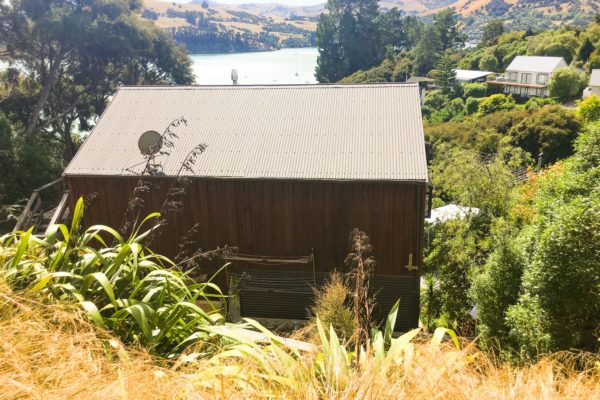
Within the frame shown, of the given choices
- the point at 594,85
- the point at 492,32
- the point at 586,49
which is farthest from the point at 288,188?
the point at 492,32

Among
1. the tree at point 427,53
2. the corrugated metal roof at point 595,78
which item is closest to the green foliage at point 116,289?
the corrugated metal roof at point 595,78

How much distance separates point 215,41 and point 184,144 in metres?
94.8

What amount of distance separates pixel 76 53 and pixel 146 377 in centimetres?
2533

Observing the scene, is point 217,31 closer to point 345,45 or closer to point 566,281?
point 345,45

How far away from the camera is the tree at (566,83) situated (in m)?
39.3

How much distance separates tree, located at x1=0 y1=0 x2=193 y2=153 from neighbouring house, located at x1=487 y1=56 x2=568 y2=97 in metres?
36.0

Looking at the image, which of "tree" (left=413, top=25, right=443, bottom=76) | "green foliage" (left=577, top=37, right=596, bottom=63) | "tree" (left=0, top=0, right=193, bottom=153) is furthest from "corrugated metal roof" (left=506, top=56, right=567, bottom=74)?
"tree" (left=0, top=0, right=193, bottom=153)

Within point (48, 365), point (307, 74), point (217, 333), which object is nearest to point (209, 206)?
point (217, 333)

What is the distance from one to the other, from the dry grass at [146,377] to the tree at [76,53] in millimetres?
21638

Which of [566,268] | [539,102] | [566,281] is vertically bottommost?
[539,102]

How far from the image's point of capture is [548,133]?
25.6 metres

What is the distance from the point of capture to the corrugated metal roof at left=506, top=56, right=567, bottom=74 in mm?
45494

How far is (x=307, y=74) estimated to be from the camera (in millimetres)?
62688

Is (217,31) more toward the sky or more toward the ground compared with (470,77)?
more toward the sky
